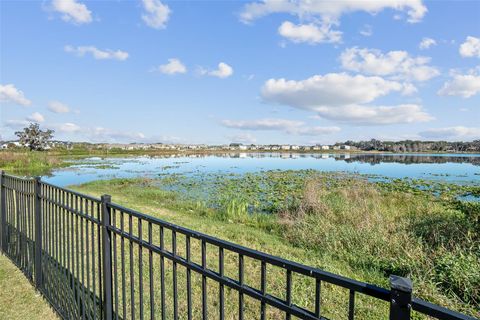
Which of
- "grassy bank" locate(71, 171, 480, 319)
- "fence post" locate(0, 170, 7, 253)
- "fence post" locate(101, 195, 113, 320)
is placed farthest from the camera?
"fence post" locate(0, 170, 7, 253)

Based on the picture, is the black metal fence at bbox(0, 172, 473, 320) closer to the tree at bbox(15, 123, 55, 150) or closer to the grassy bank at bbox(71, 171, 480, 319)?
the grassy bank at bbox(71, 171, 480, 319)

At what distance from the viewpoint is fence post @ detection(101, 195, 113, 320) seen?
10.0 feet

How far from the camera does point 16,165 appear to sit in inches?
1364

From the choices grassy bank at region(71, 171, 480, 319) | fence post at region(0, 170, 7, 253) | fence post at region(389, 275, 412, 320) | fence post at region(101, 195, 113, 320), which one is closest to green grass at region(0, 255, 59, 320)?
fence post at region(0, 170, 7, 253)

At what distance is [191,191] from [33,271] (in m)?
15.2

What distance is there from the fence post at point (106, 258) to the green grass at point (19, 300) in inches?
56.8

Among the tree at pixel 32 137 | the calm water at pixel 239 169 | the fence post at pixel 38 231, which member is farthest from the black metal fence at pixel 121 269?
the tree at pixel 32 137

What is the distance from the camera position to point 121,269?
4180 mm

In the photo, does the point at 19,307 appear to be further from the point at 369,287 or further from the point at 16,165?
the point at 16,165

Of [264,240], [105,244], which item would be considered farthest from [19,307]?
[264,240]

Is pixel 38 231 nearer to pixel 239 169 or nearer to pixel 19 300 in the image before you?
pixel 19 300

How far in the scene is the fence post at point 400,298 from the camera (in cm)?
117

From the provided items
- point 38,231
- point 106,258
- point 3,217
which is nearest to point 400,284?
point 106,258

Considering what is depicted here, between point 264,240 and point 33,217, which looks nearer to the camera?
point 33,217
